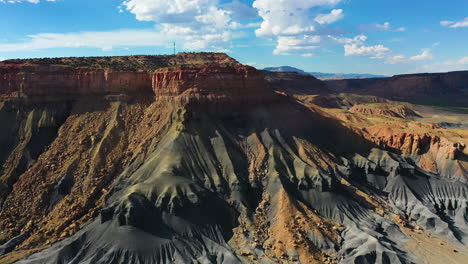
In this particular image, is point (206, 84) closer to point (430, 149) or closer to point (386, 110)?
point (430, 149)

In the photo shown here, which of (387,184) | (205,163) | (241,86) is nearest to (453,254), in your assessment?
(387,184)

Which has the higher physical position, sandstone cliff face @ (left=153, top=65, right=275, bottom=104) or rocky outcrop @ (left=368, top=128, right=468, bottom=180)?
sandstone cliff face @ (left=153, top=65, right=275, bottom=104)

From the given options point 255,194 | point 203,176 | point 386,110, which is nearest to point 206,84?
point 203,176

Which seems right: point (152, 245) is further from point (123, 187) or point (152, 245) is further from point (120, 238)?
point (123, 187)

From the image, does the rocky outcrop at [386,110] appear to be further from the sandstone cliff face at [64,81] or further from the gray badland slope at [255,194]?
the sandstone cliff face at [64,81]

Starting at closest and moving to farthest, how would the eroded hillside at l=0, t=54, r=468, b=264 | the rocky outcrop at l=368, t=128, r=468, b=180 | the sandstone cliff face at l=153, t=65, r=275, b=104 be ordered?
1. the eroded hillside at l=0, t=54, r=468, b=264
2. the sandstone cliff face at l=153, t=65, r=275, b=104
3. the rocky outcrop at l=368, t=128, r=468, b=180

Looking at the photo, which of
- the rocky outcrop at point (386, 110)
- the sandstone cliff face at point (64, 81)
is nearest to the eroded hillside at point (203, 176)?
the sandstone cliff face at point (64, 81)

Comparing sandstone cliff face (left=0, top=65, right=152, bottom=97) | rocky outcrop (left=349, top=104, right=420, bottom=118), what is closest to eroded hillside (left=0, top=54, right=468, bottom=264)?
sandstone cliff face (left=0, top=65, right=152, bottom=97)

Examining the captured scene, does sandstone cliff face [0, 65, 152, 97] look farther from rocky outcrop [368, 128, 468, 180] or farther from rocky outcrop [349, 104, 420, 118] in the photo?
rocky outcrop [349, 104, 420, 118]

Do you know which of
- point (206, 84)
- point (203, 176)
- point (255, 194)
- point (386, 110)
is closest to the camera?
point (203, 176)

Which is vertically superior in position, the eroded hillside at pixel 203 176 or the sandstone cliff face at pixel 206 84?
the sandstone cliff face at pixel 206 84

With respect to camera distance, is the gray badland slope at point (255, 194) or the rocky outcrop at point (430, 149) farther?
the rocky outcrop at point (430, 149)

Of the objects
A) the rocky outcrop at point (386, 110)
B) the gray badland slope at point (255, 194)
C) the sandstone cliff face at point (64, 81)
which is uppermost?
the sandstone cliff face at point (64, 81)
